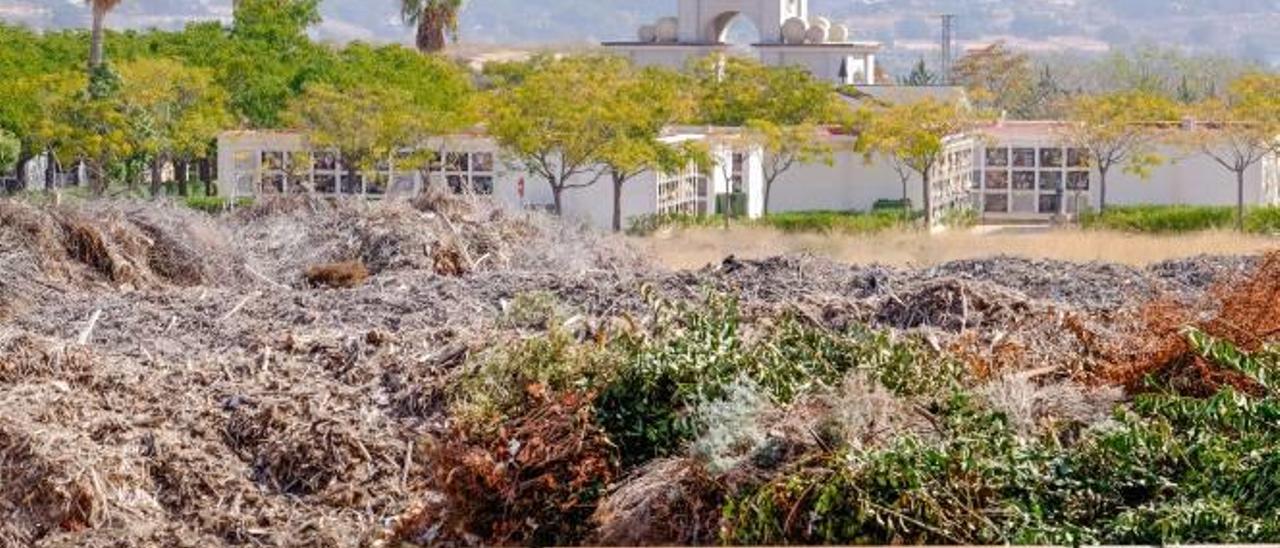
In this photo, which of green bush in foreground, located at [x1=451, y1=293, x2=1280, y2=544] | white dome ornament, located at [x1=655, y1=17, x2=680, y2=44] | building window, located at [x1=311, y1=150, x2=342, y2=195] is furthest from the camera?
white dome ornament, located at [x1=655, y1=17, x2=680, y2=44]

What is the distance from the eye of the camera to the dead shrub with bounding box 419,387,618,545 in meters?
10.3

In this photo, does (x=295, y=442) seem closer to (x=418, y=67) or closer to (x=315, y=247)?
(x=315, y=247)

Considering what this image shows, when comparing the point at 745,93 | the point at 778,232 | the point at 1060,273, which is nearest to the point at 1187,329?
the point at 1060,273

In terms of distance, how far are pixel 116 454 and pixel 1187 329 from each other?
20.3 feet

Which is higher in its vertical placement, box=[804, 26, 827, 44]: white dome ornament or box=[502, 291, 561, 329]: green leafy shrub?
box=[804, 26, 827, 44]: white dome ornament

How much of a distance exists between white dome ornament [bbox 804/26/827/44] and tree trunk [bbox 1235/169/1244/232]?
1998 inches

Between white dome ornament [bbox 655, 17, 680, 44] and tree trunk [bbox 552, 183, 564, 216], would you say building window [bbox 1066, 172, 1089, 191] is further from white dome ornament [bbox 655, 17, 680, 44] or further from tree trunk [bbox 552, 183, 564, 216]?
white dome ornament [bbox 655, 17, 680, 44]

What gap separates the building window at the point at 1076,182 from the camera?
57.0 m

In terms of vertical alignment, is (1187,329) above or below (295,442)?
above

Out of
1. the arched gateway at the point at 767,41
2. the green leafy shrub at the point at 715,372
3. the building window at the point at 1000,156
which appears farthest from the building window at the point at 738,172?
the green leafy shrub at the point at 715,372

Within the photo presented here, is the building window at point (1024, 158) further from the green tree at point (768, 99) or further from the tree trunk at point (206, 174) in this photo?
the tree trunk at point (206, 174)

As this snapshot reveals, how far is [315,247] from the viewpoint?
87.6 feet

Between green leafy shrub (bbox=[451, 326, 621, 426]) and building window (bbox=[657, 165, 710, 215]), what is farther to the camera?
building window (bbox=[657, 165, 710, 215])

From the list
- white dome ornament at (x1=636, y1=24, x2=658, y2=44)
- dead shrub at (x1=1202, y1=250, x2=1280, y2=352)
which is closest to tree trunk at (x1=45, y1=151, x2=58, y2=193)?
dead shrub at (x1=1202, y1=250, x2=1280, y2=352)
